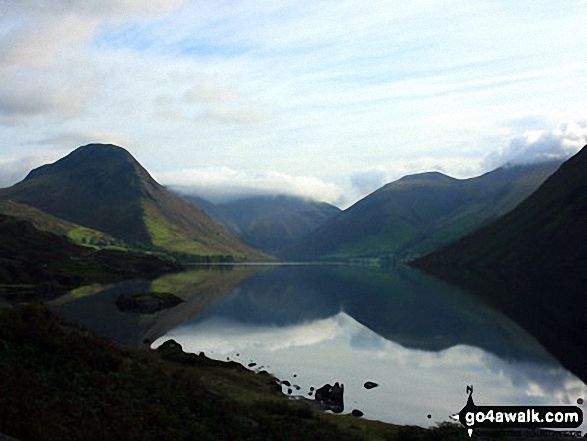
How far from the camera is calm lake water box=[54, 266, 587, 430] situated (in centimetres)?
6012

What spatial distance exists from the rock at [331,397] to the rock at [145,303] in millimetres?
83714

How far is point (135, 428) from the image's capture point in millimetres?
23359

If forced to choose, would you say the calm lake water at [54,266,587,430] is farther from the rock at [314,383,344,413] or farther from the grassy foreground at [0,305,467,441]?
the grassy foreground at [0,305,467,441]

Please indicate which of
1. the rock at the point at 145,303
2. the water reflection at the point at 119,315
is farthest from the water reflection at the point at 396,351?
the rock at the point at 145,303

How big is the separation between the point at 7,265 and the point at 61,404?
174819mm

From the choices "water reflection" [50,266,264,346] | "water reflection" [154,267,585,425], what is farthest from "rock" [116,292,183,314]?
"water reflection" [154,267,585,425]

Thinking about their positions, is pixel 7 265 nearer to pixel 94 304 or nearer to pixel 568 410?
pixel 94 304

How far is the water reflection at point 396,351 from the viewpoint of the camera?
5966 cm

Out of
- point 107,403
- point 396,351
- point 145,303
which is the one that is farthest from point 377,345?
point 107,403

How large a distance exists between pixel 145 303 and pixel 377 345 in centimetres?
6736

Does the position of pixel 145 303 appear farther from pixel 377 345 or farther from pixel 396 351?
pixel 396 351

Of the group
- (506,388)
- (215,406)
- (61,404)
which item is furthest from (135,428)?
(506,388)

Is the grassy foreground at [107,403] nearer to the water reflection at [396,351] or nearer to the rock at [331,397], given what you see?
the rock at [331,397]


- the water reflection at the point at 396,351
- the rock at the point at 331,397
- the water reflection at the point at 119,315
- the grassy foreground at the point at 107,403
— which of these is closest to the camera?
the grassy foreground at the point at 107,403
